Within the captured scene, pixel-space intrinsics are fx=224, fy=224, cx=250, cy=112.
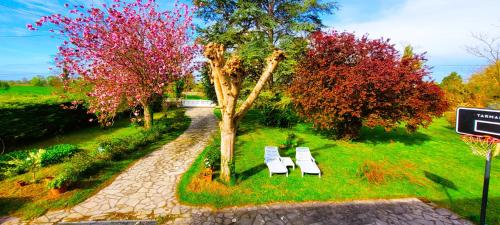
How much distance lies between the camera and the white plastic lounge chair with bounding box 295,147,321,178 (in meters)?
8.72

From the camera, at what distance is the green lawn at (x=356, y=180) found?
7.07 metres

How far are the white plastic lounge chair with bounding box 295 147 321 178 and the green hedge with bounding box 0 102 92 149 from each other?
12623mm

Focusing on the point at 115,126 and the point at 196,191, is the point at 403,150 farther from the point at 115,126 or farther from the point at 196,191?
the point at 115,126

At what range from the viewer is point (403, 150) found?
13055 mm

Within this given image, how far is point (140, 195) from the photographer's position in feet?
23.5

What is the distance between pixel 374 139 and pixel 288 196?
1089cm

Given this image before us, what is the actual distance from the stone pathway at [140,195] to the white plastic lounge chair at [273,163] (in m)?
3.47

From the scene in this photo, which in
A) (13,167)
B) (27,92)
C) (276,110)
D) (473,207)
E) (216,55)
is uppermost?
(216,55)

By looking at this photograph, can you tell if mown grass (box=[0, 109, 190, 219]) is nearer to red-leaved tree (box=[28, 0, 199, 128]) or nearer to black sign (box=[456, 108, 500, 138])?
red-leaved tree (box=[28, 0, 199, 128])

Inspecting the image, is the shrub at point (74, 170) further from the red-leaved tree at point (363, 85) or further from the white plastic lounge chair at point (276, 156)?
the red-leaved tree at point (363, 85)

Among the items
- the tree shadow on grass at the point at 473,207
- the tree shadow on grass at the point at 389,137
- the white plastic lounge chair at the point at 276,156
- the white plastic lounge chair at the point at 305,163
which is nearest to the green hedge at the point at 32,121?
the white plastic lounge chair at the point at 276,156

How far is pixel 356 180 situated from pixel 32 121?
16.6 meters

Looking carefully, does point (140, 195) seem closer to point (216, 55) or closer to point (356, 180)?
point (216, 55)

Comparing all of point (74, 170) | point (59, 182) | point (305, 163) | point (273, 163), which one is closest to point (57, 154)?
point (74, 170)
